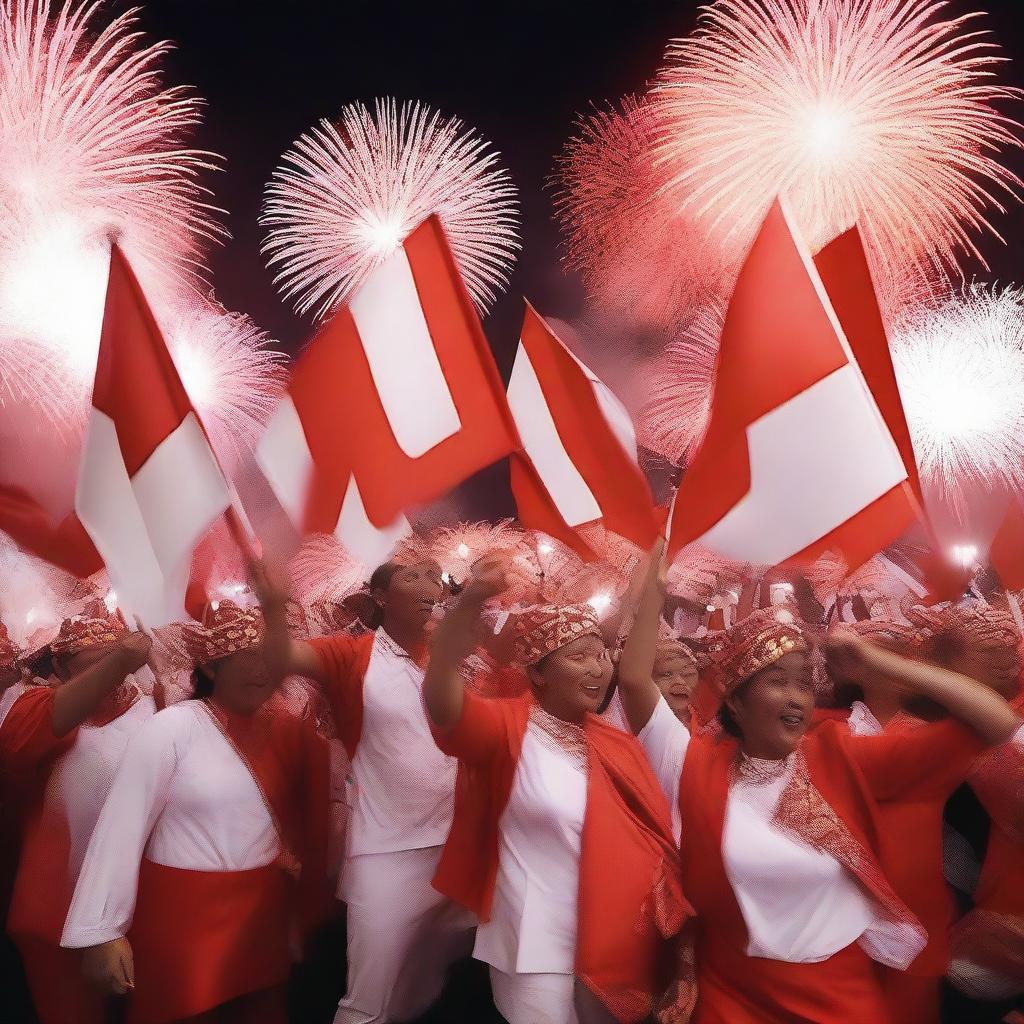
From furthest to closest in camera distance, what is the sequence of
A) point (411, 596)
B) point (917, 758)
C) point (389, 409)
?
1. point (411, 596)
2. point (389, 409)
3. point (917, 758)

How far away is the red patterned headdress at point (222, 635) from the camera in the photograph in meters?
3.95

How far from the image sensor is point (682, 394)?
29.1 ft

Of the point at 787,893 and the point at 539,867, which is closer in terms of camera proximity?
the point at 787,893

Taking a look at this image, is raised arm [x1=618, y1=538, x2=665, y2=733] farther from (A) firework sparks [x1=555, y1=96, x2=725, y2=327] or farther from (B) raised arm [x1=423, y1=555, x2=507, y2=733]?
(A) firework sparks [x1=555, y1=96, x2=725, y2=327]

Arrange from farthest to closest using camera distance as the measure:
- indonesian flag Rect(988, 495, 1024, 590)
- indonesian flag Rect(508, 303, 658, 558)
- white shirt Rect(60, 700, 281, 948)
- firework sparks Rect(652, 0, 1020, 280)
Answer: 1. firework sparks Rect(652, 0, 1020, 280)
2. indonesian flag Rect(988, 495, 1024, 590)
3. indonesian flag Rect(508, 303, 658, 558)
4. white shirt Rect(60, 700, 281, 948)

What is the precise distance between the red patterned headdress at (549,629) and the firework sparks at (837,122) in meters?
3.52

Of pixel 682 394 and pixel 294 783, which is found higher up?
pixel 682 394

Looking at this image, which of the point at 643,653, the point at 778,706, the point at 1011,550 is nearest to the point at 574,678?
the point at 643,653

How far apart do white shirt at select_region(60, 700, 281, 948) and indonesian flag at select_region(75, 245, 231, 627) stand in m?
0.40

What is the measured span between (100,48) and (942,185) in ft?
16.4

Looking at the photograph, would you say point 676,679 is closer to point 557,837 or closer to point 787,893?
point 557,837

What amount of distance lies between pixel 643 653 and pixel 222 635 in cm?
149

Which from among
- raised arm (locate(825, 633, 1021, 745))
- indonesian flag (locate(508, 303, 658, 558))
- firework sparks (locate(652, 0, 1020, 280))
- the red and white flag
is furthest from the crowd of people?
firework sparks (locate(652, 0, 1020, 280))

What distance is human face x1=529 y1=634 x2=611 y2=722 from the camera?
3.72m
